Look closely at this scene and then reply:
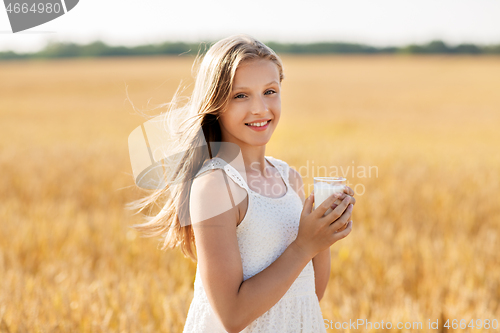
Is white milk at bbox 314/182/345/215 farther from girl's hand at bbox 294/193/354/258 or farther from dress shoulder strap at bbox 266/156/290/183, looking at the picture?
dress shoulder strap at bbox 266/156/290/183

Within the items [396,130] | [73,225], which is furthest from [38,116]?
[73,225]

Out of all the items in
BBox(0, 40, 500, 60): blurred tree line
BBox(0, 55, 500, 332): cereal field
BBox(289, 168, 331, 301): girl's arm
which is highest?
BBox(289, 168, 331, 301): girl's arm

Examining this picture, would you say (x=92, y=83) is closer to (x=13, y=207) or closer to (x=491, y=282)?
(x=13, y=207)

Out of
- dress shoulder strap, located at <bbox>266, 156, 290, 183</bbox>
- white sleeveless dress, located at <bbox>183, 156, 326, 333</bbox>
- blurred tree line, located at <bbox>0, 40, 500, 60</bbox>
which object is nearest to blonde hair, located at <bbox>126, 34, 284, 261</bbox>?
white sleeveless dress, located at <bbox>183, 156, 326, 333</bbox>

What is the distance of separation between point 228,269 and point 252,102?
19.8 inches

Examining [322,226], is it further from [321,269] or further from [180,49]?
[180,49]

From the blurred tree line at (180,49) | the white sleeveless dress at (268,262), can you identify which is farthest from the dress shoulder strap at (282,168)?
the blurred tree line at (180,49)

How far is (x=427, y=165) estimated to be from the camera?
21.2 feet

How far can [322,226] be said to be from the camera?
123cm

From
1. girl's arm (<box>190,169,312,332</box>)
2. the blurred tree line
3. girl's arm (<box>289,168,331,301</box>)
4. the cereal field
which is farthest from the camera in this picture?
the blurred tree line

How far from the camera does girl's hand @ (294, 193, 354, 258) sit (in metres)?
1.23

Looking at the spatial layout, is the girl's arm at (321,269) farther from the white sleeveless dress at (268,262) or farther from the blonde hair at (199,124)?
the blonde hair at (199,124)

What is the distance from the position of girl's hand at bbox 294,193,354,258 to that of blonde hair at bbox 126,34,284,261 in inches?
15.8

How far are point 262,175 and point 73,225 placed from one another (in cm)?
301
